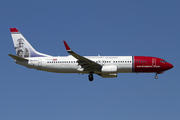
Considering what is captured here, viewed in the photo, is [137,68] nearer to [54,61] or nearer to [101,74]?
[101,74]

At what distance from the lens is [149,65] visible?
197 ft

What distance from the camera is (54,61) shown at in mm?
61562

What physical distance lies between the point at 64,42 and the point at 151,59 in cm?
1668

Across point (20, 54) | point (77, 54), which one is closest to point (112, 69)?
point (77, 54)

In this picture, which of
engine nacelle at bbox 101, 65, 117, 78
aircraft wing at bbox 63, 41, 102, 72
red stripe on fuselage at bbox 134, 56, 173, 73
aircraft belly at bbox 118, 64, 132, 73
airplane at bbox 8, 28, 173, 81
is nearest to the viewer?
aircraft wing at bbox 63, 41, 102, 72

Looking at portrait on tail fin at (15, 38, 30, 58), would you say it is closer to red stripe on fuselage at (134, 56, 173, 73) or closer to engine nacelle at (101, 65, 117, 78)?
engine nacelle at (101, 65, 117, 78)

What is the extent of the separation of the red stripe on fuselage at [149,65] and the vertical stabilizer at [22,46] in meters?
17.4

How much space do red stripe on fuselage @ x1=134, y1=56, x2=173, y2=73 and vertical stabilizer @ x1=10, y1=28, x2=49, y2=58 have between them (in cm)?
1740

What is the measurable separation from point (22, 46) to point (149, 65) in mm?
24541

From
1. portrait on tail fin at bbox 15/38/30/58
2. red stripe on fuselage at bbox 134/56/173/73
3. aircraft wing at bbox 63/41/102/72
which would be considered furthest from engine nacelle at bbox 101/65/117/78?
portrait on tail fin at bbox 15/38/30/58

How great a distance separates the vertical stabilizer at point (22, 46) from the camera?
6429 cm

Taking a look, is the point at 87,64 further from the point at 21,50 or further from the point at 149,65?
the point at 21,50

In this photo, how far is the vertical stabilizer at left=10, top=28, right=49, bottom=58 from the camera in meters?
64.3

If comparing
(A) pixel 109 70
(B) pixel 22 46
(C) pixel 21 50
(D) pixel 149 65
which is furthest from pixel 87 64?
(B) pixel 22 46
